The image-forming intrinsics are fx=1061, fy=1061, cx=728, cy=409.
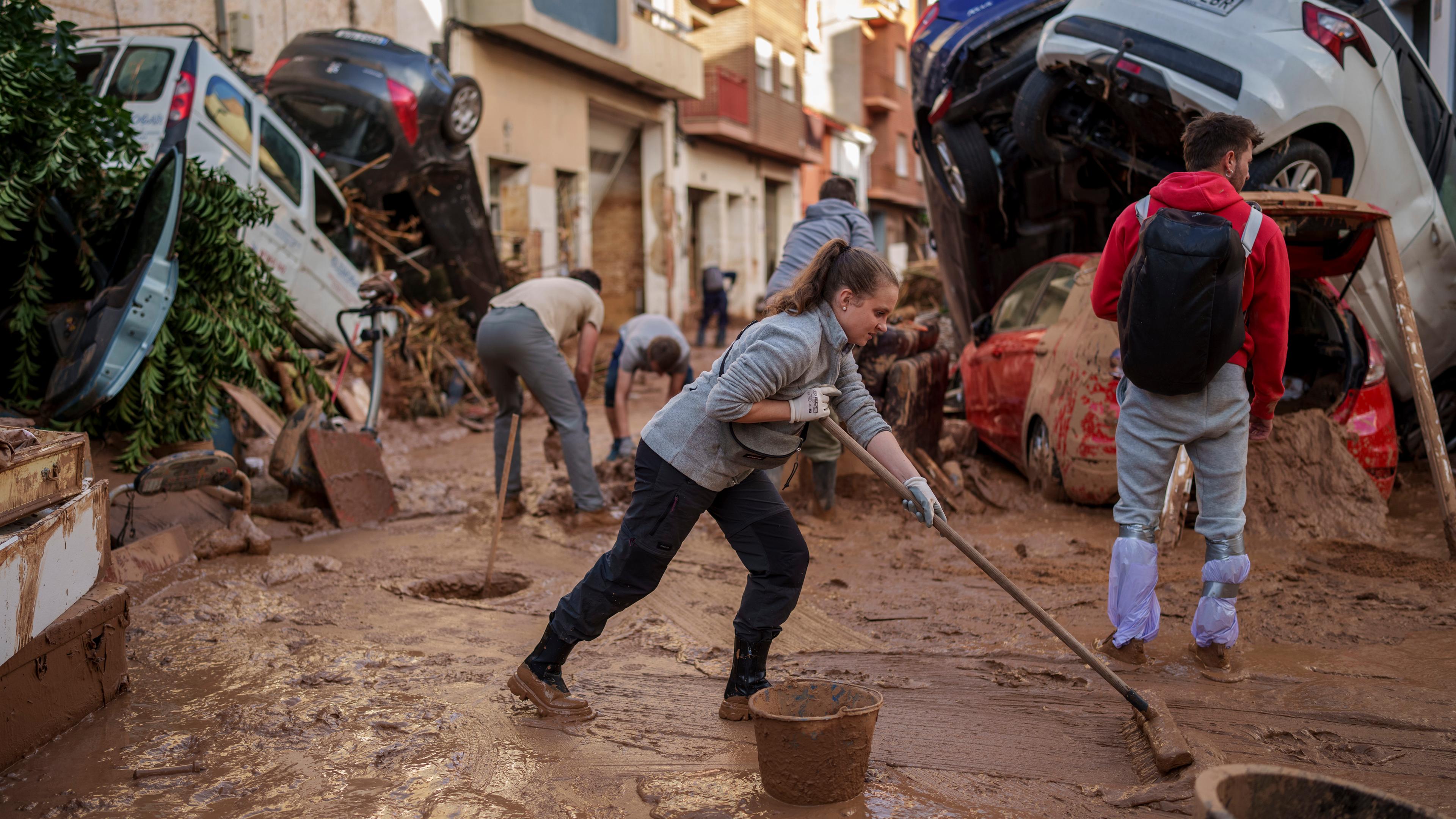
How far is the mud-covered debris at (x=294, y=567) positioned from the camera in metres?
4.96

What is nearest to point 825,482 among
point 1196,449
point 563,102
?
point 1196,449

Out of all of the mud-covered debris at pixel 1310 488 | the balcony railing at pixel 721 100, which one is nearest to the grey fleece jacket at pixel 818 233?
the mud-covered debris at pixel 1310 488

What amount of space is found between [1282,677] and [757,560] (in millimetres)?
1810

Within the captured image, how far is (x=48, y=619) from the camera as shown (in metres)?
2.95

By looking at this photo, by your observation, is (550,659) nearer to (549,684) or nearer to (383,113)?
(549,684)

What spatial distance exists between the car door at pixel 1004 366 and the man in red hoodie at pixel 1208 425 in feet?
9.66

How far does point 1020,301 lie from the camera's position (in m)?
7.33

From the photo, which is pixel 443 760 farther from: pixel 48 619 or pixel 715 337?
pixel 715 337

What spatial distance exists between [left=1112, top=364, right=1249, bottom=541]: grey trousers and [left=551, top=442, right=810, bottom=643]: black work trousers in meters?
1.22

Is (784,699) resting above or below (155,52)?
below

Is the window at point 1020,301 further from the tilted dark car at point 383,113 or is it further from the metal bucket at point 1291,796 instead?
the tilted dark car at point 383,113

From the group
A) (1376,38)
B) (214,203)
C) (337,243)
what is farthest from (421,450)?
(1376,38)

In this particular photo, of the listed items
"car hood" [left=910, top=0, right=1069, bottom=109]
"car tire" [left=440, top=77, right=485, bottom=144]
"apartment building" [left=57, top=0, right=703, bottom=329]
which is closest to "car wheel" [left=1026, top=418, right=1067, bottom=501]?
"car hood" [left=910, top=0, right=1069, bottom=109]

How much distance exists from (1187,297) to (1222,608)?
105 cm
